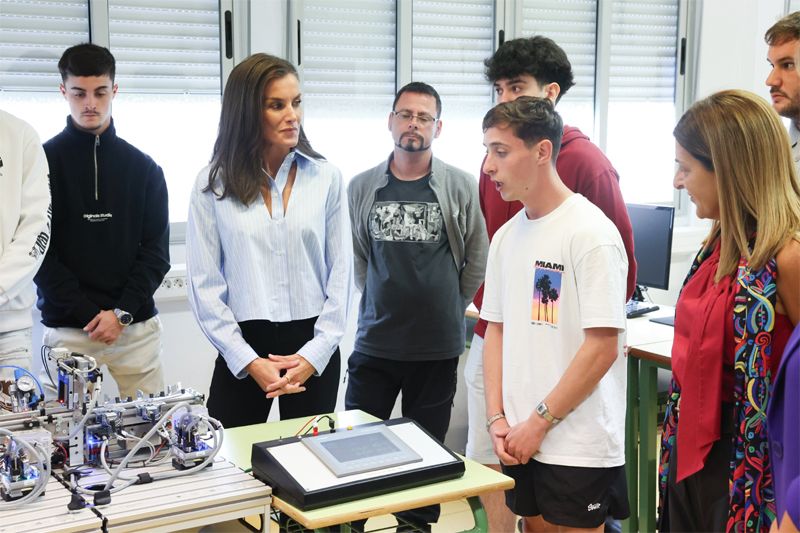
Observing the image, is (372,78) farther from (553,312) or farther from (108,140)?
(553,312)

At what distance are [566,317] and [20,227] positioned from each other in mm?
1843

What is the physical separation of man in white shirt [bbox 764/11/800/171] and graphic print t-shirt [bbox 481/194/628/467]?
71 cm

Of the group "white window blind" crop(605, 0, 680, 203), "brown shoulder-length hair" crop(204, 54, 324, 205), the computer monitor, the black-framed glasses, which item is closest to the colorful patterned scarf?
"brown shoulder-length hair" crop(204, 54, 324, 205)

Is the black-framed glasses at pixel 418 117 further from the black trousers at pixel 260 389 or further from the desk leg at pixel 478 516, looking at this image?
the desk leg at pixel 478 516

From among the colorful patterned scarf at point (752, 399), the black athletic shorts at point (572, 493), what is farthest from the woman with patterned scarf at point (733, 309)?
the black athletic shorts at point (572, 493)

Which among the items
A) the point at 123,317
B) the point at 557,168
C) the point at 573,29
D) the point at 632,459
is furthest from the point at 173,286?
the point at 573,29

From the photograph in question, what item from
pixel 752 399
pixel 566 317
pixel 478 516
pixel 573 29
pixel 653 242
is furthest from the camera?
pixel 573 29

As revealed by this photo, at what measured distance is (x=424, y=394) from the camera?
10.6 ft

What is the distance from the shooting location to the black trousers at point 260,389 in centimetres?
264

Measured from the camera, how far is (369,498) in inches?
75.5

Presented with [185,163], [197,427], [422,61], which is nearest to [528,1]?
[422,61]

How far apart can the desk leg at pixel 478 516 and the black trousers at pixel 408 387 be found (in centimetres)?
108

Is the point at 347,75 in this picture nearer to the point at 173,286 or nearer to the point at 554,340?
the point at 173,286

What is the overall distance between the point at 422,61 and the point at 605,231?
2716 mm
